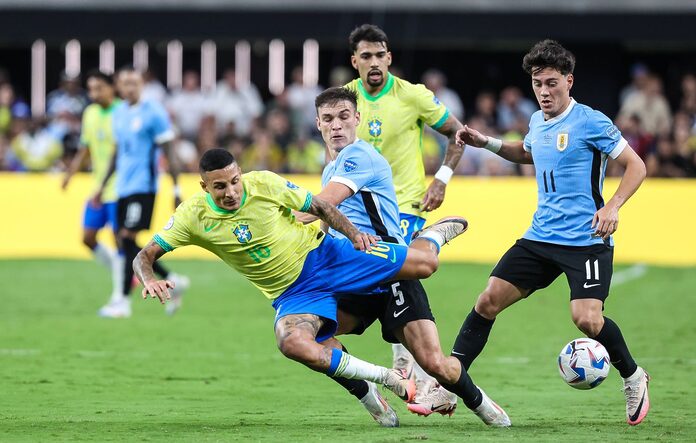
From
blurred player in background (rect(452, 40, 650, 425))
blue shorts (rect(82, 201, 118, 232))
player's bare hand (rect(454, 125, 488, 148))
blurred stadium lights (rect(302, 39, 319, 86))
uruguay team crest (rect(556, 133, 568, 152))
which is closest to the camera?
blurred player in background (rect(452, 40, 650, 425))

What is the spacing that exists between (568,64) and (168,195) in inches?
499

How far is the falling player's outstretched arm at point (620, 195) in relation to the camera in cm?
805

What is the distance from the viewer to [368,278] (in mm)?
8227

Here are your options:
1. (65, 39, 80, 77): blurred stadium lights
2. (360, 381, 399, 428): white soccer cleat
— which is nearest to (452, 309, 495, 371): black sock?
(360, 381, 399, 428): white soccer cleat

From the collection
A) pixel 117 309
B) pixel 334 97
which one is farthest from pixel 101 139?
pixel 334 97

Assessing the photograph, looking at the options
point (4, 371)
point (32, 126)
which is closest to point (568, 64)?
point (4, 371)

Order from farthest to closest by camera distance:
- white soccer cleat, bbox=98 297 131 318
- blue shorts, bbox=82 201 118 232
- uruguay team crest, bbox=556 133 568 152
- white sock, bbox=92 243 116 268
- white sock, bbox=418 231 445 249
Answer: white sock, bbox=92 243 116 268 → blue shorts, bbox=82 201 118 232 → white soccer cleat, bbox=98 297 131 318 → white sock, bbox=418 231 445 249 → uruguay team crest, bbox=556 133 568 152

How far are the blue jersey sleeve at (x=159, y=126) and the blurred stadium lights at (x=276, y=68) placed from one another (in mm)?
13781

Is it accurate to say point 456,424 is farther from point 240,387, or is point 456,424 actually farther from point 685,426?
point 240,387

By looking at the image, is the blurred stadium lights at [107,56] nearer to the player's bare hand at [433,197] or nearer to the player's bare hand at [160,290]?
the player's bare hand at [433,197]

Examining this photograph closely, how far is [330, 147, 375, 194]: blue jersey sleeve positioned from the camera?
8.35 meters

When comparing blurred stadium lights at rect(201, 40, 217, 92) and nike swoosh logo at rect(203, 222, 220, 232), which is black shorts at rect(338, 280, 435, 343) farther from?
blurred stadium lights at rect(201, 40, 217, 92)

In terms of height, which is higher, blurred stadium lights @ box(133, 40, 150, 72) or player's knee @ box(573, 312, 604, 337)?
blurred stadium lights @ box(133, 40, 150, 72)

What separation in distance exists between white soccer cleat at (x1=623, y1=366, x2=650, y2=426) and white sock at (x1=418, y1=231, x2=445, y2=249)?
1.48 m
